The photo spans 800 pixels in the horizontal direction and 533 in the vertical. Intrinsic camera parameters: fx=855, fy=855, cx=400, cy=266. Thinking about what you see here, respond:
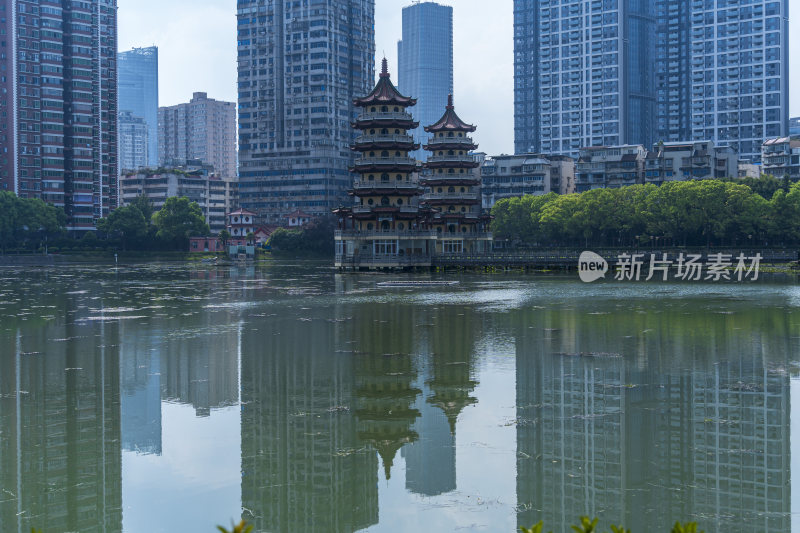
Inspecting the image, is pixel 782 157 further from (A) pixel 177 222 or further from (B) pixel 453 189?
(A) pixel 177 222

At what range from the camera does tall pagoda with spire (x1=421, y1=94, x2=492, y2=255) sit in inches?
4464

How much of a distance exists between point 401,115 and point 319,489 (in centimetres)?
8868

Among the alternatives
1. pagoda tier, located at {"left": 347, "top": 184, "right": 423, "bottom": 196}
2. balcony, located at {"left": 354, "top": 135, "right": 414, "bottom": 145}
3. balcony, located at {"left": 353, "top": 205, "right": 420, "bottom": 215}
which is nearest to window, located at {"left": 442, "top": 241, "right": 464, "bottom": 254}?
balcony, located at {"left": 353, "top": 205, "right": 420, "bottom": 215}

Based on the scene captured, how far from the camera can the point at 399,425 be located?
1961 cm

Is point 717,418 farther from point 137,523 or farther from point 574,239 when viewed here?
point 574,239

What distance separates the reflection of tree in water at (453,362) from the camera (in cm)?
2198

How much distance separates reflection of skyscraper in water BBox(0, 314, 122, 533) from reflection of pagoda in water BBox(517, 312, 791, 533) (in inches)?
298

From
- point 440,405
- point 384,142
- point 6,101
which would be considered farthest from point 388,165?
point 6,101

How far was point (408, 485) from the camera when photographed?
51.2 ft

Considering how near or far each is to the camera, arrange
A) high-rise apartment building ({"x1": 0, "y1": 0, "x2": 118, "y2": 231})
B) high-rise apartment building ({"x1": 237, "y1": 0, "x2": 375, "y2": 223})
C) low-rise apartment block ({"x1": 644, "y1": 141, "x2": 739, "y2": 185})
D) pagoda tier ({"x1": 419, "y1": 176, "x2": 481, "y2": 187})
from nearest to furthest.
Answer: pagoda tier ({"x1": 419, "y1": 176, "x2": 481, "y2": 187}), low-rise apartment block ({"x1": 644, "y1": 141, "x2": 739, "y2": 185}), high-rise apartment building ({"x1": 0, "y1": 0, "x2": 118, "y2": 231}), high-rise apartment building ({"x1": 237, "y1": 0, "x2": 375, "y2": 223})

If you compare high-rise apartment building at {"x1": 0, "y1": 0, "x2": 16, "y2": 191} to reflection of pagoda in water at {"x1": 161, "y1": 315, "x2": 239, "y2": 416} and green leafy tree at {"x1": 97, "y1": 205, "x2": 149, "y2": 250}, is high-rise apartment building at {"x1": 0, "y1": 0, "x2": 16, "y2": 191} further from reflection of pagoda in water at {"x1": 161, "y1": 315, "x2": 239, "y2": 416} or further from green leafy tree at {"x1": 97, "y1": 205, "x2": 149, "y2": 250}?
reflection of pagoda in water at {"x1": 161, "y1": 315, "x2": 239, "y2": 416}

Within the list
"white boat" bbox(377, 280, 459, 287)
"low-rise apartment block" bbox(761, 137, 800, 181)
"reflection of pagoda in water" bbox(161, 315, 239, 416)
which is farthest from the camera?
"low-rise apartment block" bbox(761, 137, 800, 181)

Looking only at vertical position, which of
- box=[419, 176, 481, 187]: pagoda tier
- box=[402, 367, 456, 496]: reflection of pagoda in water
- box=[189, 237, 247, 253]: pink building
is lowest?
box=[402, 367, 456, 496]: reflection of pagoda in water

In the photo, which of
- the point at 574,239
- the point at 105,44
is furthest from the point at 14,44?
the point at 574,239
